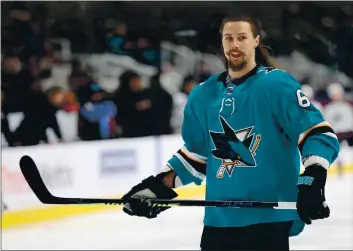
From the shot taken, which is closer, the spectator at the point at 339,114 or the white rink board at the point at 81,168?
the white rink board at the point at 81,168

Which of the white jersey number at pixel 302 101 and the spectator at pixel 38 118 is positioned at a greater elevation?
the white jersey number at pixel 302 101

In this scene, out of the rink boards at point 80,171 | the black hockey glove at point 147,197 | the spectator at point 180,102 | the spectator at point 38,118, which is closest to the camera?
the black hockey glove at point 147,197

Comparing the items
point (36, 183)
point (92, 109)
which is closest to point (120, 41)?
point (92, 109)

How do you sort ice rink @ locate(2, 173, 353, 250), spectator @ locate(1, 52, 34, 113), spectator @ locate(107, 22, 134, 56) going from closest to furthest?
ice rink @ locate(2, 173, 353, 250) < spectator @ locate(1, 52, 34, 113) < spectator @ locate(107, 22, 134, 56)

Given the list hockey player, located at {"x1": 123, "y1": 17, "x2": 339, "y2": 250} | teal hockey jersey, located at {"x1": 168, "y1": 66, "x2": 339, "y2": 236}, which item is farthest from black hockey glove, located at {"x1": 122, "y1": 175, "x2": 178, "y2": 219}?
teal hockey jersey, located at {"x1": 168, "y1": 66, "x2": 339, "y2": 236}

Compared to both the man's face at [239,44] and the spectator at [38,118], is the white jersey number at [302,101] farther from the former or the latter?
the spectator at [38,118]

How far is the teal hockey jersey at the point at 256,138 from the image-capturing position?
155 cm

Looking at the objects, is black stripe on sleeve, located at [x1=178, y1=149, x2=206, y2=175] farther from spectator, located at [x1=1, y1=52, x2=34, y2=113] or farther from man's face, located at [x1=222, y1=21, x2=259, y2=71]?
spectator, located at [x1=1, y1=52, x2=34, y2=113]

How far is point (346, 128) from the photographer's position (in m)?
4.77

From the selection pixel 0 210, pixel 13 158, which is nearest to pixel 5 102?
pixel 13 158

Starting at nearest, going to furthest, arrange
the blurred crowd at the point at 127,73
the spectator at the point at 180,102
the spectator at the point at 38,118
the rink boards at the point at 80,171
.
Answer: the rink boards at the point at 80,171 → the spectator at the point at 38,118 → the blurred crowd at the point at 127,73 → the spectator at the point at 180,102

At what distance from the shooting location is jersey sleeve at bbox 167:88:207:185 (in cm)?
170

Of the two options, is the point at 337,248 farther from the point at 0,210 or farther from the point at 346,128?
the point at 346,128

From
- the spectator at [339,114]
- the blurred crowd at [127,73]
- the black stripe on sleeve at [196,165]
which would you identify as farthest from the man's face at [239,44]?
the spectator at [339,114]
